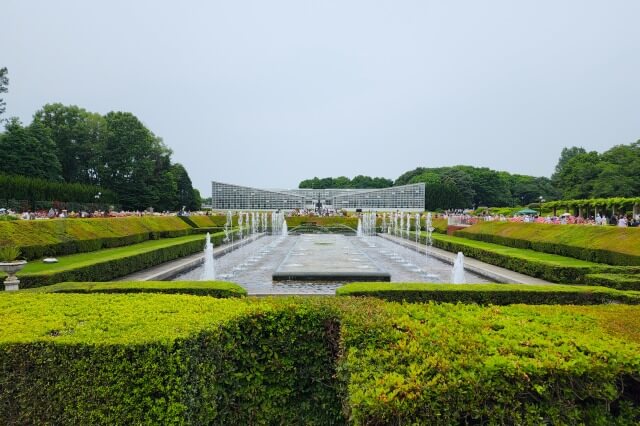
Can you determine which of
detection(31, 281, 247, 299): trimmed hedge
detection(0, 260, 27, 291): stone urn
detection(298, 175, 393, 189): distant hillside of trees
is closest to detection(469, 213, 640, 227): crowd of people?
detection(31, 281, 247, 299): trimmed hedge

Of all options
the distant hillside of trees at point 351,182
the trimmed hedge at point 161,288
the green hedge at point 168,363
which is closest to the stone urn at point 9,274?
the trimmed hedge at point 161,288

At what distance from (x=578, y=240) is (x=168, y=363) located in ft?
53.9

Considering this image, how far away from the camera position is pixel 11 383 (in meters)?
3.18

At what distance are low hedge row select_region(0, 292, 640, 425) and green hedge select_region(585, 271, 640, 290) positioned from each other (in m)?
4.72

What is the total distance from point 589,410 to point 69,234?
17.9 metres

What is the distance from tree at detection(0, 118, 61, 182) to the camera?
1484 inches

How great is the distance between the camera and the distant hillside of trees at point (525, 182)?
46562 millimetres

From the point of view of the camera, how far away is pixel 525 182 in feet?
294

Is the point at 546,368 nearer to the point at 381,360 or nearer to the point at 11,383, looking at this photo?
the point at 381,360

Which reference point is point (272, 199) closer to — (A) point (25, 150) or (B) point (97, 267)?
(A) point (25, 150)

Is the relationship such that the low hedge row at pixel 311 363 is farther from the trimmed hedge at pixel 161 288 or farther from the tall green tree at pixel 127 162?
the tall green tree at pixel 127 162

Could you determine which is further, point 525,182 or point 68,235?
point 525,182

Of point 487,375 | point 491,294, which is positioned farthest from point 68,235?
point 487,375

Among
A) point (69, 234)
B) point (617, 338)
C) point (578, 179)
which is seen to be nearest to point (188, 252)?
point (69, 234)
